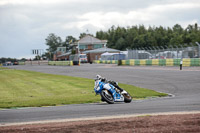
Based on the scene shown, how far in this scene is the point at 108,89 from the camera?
14383 mm

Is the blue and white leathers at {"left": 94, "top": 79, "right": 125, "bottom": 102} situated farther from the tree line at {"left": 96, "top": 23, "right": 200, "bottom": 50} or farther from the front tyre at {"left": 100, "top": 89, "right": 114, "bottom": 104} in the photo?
the tree line at {"left": 96, "top": 23, "right": 200, "bottom": 50}

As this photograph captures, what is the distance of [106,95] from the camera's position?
1433 centimetres

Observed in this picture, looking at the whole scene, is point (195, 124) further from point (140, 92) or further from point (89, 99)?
point (140, 92)

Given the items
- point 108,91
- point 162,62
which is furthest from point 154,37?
point 108,91

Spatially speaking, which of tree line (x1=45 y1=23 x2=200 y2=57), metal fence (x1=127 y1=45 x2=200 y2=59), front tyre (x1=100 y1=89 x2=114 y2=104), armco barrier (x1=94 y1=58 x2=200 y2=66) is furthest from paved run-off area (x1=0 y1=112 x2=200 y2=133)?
tree line (x1=45 y1=23 x2=200 y2=57)

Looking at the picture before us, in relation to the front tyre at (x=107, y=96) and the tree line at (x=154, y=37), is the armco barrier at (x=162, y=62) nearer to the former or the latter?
the front tyre at (x=107, y=96)

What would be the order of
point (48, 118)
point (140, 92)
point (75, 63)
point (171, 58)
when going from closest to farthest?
point (48, 118) → point (140, 92) → point (171, 58) → point (75, 63)

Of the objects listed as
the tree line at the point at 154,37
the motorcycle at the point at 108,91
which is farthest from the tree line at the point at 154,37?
the motorcycle at the point at 108,91

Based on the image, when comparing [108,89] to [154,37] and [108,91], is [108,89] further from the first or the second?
[154,37]

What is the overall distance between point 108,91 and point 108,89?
97 mm

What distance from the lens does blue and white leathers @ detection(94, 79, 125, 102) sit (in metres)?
14.3

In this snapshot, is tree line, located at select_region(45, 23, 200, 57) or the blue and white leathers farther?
tree line, located at select_region(45, 23, 200, 57)

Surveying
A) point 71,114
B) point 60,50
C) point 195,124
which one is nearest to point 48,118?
point 71,114

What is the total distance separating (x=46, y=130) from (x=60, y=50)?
18934cm
